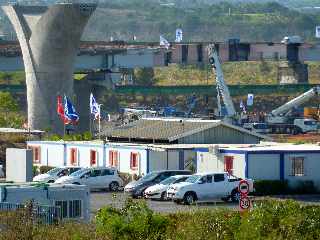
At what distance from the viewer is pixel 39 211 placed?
29.8 meters

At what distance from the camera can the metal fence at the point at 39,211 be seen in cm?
2814

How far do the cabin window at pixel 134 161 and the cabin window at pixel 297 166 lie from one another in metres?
7.66

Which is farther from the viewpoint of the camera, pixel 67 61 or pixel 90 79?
pixel 90 79

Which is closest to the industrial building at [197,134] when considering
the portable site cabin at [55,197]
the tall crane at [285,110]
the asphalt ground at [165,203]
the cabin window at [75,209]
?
the asphalt ground at [165,203]

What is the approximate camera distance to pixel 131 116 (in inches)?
3789

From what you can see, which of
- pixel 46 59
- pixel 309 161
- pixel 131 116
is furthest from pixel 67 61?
pixel 309 161

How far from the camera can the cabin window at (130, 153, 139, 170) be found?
57866 millimetres

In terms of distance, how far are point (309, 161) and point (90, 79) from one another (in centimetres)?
4719

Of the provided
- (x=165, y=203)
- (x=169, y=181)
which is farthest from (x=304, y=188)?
(x=165, y=203)

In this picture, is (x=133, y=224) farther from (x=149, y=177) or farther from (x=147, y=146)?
(x=147, y=146)

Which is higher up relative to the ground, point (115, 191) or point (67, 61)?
point (67, 61)

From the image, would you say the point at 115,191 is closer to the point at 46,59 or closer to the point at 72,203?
the point at 72,203

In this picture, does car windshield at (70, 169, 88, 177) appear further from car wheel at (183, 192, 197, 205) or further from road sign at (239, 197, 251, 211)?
road sign at (239, 197, 251, 211)

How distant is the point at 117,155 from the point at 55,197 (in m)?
26.9
